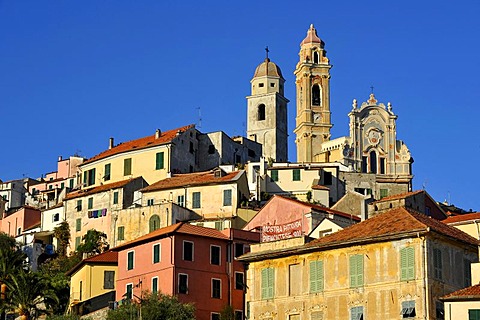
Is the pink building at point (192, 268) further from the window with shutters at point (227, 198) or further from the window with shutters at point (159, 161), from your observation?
the window with shutters at point (159, 161)

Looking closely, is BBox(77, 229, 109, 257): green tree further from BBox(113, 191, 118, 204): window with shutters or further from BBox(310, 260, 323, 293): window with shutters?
BBox(310, 260, 323, 293): window with shutters

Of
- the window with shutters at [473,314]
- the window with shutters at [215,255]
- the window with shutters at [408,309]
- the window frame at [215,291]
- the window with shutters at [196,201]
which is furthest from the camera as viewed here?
the window with shutters at [196,201]

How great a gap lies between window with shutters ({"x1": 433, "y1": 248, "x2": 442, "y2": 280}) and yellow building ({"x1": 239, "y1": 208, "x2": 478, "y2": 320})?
1.8 inches

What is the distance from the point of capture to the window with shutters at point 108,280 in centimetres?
7325

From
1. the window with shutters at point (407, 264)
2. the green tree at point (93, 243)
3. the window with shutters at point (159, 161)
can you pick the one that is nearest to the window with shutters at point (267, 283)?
the window with shutters at point (407, 264)

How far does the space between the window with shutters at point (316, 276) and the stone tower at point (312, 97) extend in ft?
233

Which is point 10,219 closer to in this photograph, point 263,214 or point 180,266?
point 263,214

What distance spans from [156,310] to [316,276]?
9.62 metres

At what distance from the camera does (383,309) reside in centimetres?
5159

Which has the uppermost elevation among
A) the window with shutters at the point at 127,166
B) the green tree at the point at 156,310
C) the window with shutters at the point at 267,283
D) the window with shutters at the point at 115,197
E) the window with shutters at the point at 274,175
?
the window with shutters at the point at 127,166

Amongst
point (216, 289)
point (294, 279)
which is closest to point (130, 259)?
point (216, 289)

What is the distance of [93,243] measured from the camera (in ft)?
288

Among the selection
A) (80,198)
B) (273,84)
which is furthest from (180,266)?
(273,84)

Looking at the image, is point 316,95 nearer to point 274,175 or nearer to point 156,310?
point 274,175
